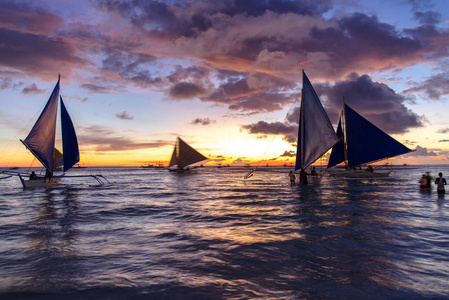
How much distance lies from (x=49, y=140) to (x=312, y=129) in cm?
3597

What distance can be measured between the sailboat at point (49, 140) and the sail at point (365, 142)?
1943 inches

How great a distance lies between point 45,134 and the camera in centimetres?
3575

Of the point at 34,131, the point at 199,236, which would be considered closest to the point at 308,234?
the point at 199,236

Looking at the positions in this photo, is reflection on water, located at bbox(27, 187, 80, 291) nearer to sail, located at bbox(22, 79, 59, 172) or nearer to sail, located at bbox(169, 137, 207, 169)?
sail, located at bbox(22, 79, 59, 172)

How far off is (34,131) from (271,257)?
36469 millimetres

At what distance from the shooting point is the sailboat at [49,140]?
1363 inches

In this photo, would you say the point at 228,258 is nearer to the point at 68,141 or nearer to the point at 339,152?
the point at 68,141

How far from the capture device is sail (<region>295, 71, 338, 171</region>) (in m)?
36.1

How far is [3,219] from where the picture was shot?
18.1 meters

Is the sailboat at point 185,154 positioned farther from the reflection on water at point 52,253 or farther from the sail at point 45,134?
the reflection on water at point 52,253

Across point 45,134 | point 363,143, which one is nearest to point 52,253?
point 45,134

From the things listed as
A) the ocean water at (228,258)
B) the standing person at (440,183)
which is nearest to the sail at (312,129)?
the standing person at (440,183)

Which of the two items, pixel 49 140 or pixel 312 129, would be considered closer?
pixel 49 140

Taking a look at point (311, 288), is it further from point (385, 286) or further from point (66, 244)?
point (66, 244)
